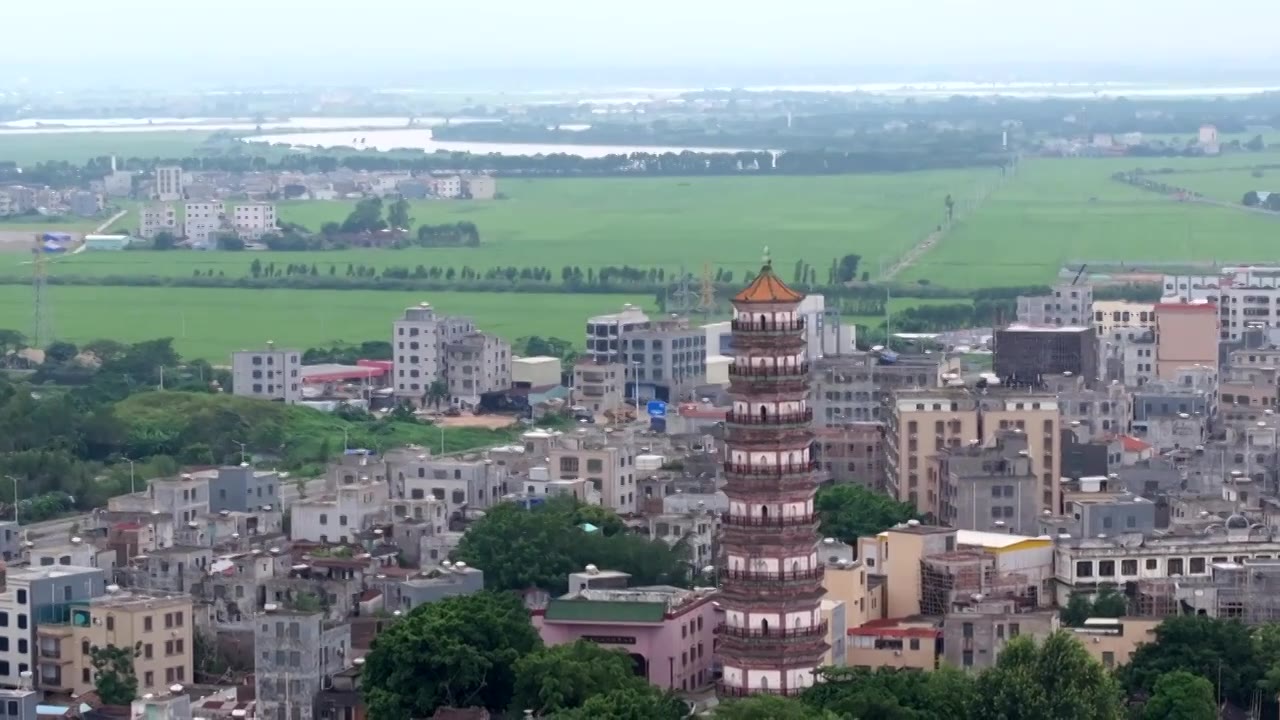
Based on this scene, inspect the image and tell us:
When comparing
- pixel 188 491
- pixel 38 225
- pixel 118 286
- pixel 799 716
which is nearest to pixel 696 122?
pixel 38 225

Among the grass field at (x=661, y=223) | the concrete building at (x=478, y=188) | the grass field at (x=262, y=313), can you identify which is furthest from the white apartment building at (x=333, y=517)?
the concrete building at (x=478, y=188)

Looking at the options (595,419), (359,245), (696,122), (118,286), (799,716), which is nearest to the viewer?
(799,716)

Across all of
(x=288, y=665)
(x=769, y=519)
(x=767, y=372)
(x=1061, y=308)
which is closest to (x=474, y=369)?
(x=1061, y=308)

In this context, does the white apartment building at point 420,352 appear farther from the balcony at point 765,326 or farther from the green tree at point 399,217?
the green tree at point 399,217

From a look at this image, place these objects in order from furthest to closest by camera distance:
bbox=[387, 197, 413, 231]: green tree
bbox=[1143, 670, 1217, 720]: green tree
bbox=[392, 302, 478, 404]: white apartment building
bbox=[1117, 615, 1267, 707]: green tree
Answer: bbox=[387, 197, 413, 231]: green tree
bbox=[392, 302, 478, 404]: white apartment building
bbox=[1117, 615, 1267, 707]: green tree
bbox=[1143, 670, 1217, 720]: green tree

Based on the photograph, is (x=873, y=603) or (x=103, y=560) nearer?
(x=873, y=603)

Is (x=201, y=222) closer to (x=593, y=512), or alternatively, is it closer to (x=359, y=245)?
(x=359, y=245)

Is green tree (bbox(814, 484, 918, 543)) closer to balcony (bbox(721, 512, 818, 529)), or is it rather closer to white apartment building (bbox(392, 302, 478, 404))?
balcony (bbox(721, 512, 818, 529))

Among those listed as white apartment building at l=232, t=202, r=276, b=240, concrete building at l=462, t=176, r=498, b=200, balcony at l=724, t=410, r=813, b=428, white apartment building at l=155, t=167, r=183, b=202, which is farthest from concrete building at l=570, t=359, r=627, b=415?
concrete building at l=462, t=176, r=498, b=200
